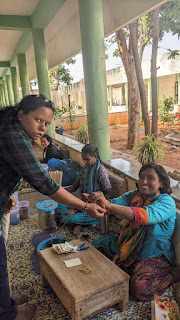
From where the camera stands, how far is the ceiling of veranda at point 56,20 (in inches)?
190

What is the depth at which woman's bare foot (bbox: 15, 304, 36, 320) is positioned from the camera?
2170 millimetres

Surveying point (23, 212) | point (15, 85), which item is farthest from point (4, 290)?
point (15, 85)

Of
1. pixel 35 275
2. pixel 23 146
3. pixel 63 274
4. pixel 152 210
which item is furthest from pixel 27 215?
pixel 23 146

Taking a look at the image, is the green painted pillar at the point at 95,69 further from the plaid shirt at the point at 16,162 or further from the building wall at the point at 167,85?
the building wall at the point at 167,85

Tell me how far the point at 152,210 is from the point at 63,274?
0.91 m

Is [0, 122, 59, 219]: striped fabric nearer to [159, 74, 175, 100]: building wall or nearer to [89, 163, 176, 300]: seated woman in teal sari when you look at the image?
[89, 163, 176, 300]: seated woman in teal sari

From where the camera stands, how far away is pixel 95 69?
4.40 metres

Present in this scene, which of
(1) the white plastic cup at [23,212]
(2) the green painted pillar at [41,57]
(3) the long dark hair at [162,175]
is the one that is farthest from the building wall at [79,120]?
(3) the long dark hair at [162,175]

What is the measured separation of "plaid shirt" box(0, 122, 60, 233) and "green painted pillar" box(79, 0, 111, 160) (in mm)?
2955

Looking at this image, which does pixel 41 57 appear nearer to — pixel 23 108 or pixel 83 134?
pixel 83 134

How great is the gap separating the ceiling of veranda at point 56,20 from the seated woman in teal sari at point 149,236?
3.22 meters

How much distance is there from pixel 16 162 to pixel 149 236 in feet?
4.77

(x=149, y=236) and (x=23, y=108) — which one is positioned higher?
(x=23, y=108)

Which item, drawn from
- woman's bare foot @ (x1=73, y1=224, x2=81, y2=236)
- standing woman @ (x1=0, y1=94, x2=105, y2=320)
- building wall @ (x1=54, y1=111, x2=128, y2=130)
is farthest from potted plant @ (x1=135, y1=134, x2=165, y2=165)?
building wall @ (x1=54, y1=111, x2=128, y2=130)
